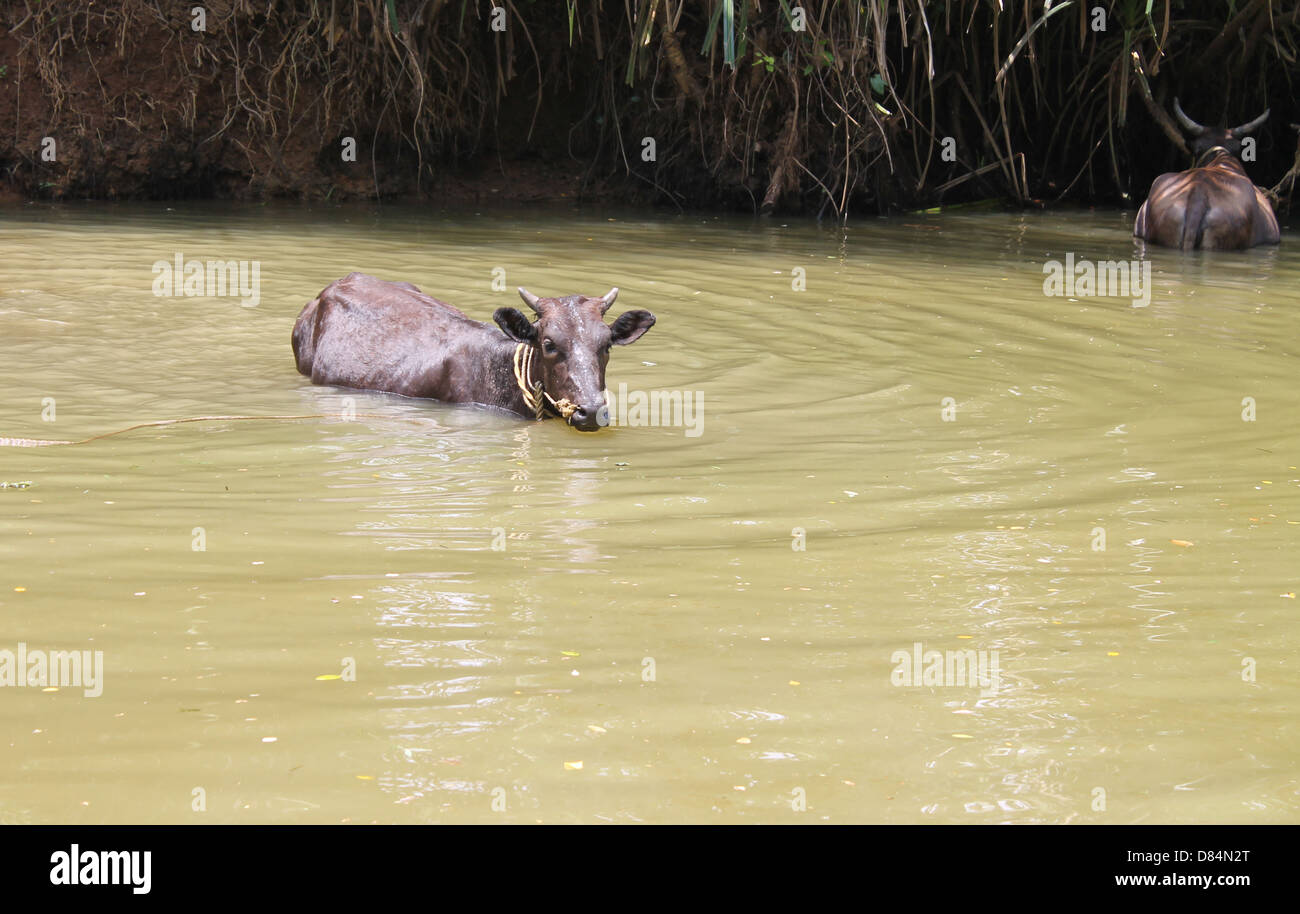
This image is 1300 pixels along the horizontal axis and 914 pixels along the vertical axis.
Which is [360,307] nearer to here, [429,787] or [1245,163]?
[429,787]

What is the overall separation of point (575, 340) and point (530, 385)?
1.18ft

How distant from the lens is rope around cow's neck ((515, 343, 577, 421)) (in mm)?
7207

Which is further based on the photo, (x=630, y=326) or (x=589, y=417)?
(x=630, y=326)

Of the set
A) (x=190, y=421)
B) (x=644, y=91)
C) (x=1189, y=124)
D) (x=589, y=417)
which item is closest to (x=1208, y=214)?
(x=1189, y=124)

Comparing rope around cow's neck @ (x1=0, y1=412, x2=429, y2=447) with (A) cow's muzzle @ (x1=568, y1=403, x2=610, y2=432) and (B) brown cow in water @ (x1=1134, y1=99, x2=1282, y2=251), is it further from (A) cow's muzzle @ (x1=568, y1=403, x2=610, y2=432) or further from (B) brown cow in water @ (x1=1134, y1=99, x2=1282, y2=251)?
(B) brown cow in water @ (x1=1134, y1=99, x2=1282, y2=251)

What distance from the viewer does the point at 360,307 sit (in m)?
8.05

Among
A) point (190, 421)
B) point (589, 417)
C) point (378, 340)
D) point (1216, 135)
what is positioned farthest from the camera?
point (1216, 135)

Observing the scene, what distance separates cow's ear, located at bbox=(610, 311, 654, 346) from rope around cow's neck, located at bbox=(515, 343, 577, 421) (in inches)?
16.5

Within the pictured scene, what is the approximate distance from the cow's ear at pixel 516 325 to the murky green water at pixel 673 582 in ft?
1.50

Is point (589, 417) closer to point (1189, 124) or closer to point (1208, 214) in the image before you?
point (1208, 214)

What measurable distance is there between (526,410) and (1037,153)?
42.8 feet

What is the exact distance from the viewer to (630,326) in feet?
24.2

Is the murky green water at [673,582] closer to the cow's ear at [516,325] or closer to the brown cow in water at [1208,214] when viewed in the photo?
the cow's ear at [516,325]

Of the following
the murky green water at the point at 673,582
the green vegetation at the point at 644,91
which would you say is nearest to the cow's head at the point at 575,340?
the murky green water at the point at 673,582
